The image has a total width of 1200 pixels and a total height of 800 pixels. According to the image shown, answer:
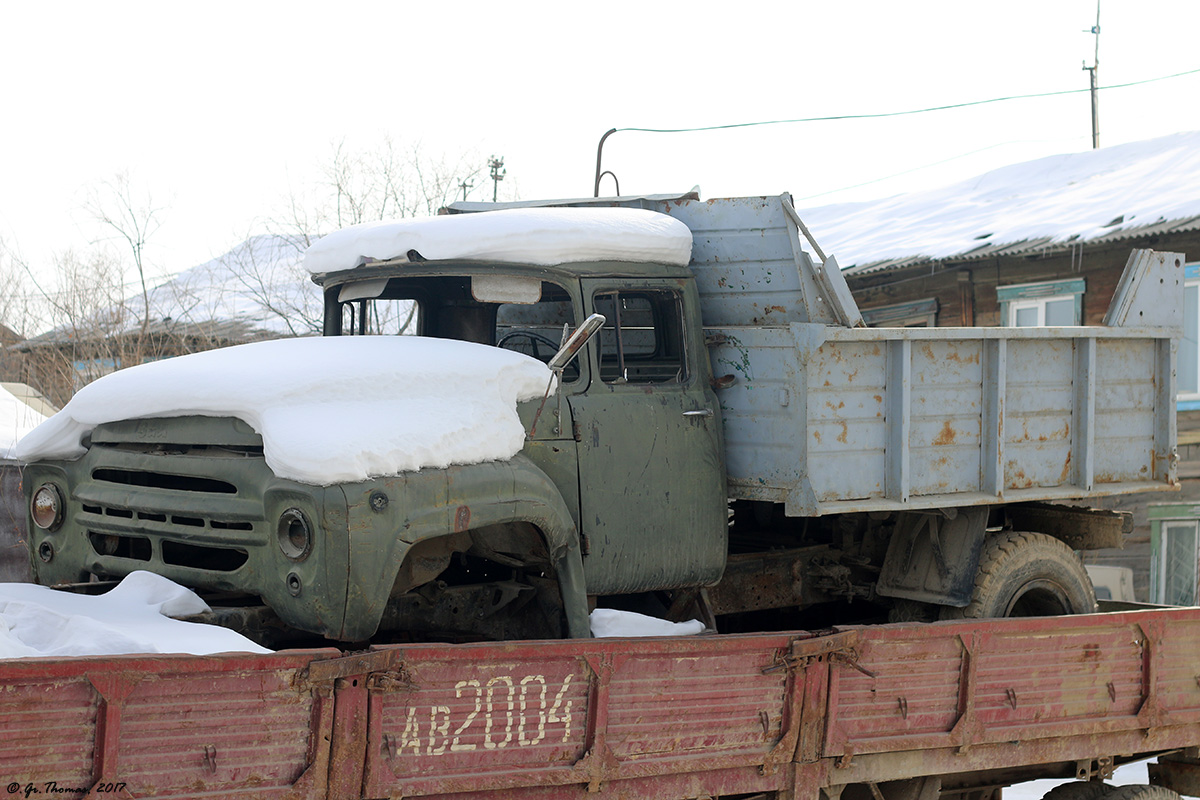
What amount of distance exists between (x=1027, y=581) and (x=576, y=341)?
9.15ft

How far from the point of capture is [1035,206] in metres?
14.7

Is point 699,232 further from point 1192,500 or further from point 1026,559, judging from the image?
point 1192,500

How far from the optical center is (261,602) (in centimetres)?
417

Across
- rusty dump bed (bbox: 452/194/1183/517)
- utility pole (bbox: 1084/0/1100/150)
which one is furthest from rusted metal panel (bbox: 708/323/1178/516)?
utility pole (bbox: 1084/0/1100/150)

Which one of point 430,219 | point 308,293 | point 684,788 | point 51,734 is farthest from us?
point 308,293

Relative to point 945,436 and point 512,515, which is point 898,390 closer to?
point 945,436

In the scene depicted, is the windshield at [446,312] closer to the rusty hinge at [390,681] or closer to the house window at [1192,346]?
the rusty hinge at [390,681]

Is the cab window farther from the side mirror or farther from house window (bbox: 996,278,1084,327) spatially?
house window (bbox: 996,278,1084,327)

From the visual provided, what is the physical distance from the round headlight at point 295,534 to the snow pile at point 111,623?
0.30 m

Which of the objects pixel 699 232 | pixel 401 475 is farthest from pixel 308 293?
pixel 401 475

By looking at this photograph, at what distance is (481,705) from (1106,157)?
1528 centimetres

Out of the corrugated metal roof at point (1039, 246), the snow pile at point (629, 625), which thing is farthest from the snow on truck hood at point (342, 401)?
the corrugated metal roof at point (1039, 246)

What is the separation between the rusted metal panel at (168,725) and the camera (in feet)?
9.41

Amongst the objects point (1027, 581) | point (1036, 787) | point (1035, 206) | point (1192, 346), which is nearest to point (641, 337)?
point (1027, 581)
